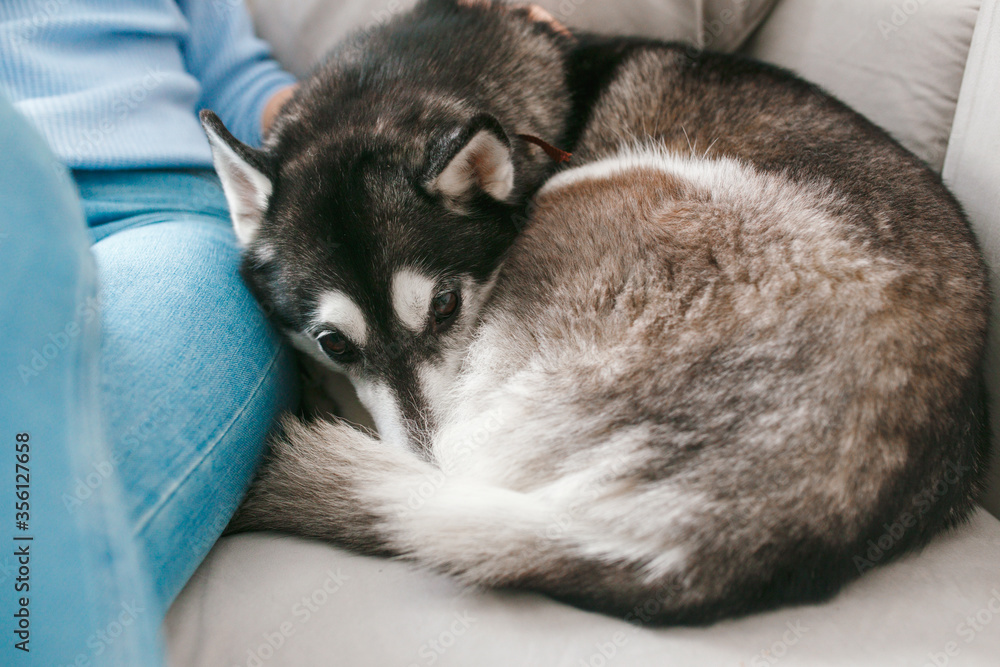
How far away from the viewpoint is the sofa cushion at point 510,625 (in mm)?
1077

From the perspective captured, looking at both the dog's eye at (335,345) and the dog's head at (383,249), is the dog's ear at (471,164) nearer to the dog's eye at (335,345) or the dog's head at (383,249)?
the dog's head at (383,249)

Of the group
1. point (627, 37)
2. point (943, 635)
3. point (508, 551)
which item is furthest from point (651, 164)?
point (943, 635)

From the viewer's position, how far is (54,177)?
1157 millimetres

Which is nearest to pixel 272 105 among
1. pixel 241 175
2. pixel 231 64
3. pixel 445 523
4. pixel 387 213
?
pixel 231 64

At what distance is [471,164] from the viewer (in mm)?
1624

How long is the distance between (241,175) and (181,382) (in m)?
0.68

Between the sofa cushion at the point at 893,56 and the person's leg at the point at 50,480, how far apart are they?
237 cm

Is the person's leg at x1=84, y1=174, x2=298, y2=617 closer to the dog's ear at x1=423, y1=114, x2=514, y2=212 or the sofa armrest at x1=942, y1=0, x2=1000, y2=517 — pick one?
the dog's ear at x1=423, y1=114, x2=514, y2=212

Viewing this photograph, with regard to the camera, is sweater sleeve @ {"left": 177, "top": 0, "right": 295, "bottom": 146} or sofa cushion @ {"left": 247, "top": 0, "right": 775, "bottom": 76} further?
sweater sleeve @ {"left": 177, "top": 0, "right": 295, "bottom": 146}

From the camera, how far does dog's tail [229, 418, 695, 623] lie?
1096 millimetres

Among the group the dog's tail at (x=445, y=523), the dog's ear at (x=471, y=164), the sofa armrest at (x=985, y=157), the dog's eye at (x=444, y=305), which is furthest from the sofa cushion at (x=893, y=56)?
the dog's tail at (x=445, y=523)

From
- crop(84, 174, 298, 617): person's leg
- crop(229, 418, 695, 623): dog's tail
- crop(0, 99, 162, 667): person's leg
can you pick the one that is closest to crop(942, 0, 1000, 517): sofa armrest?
crop(229, 418, 695, 623): dog's tail

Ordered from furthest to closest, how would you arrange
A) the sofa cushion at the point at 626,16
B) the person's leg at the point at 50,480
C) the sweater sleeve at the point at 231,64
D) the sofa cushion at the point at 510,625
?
the sweater sleeve at the point at 231,64 → the sofa cushion at the point at 626,16 → the sofa cushion at the point at 510,625 → the person's leg at the point at 50,480

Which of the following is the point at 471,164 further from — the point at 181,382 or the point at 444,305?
the point at 181,382
